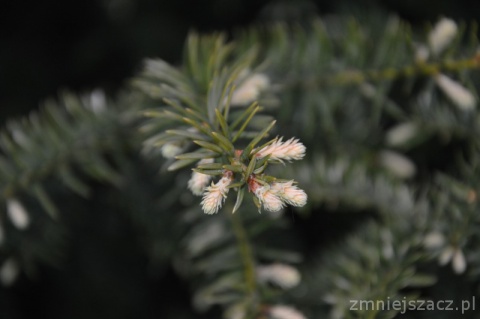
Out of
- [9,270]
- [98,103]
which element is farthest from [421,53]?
[9,270]

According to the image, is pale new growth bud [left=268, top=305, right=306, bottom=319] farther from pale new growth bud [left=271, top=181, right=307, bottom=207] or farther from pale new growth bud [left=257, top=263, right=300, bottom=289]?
pale new growth bud [left=271, top=181, right=307, bottom=207]

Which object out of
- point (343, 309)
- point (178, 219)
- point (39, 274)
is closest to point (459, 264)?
point (343, 309)

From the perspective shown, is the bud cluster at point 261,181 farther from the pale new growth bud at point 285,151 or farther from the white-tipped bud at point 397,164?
the white-tipped bud at point 397,164

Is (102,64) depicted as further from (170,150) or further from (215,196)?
(215,196)

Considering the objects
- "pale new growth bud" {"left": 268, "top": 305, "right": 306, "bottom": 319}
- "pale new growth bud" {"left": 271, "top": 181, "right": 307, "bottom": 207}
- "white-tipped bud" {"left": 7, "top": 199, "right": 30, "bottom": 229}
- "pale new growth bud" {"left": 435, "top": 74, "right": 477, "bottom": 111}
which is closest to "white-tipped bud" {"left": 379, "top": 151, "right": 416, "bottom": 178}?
"pale new growth bud" {"left": 435, "top": 74, "right": 477, "bottom": 111}

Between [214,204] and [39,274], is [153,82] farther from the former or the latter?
[39,274]

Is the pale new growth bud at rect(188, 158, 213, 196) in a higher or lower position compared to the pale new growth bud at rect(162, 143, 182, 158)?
lower
